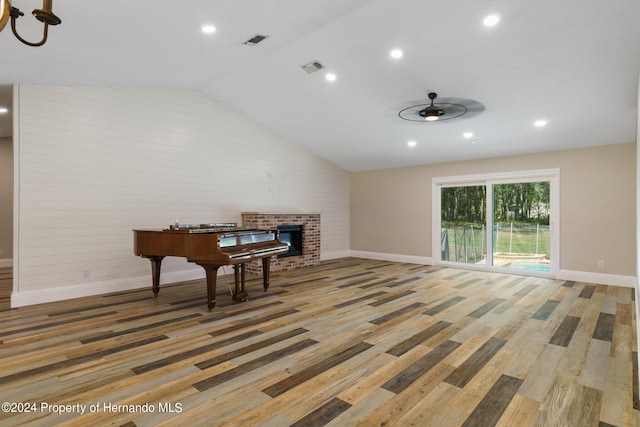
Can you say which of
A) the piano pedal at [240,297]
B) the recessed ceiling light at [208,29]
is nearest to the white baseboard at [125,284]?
the piano pedal at [240,297]

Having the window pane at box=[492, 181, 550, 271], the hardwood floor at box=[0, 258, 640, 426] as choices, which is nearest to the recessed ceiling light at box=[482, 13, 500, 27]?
the hardwood floor at box=[0, 258, 640, 426]

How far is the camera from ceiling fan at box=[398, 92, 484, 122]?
4.46m

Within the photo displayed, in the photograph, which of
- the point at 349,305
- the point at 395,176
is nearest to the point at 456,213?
the point at 395,176

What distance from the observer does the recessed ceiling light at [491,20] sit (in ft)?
10.6

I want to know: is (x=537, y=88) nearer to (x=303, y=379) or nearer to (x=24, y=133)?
(x=303, y=379)

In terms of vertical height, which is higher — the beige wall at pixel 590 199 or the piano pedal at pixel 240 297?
the beige wall at pixel 590 199

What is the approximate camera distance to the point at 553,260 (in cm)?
607

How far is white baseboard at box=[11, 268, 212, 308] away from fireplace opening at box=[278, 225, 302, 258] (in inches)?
72.0

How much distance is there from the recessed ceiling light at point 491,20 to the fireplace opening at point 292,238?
4.86 m

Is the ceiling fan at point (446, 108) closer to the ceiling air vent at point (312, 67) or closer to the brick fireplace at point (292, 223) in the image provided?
the ceiling air vent at point (312, 67)

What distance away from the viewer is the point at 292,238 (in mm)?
7293

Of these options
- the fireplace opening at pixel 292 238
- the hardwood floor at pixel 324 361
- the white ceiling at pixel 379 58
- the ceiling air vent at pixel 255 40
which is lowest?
the hardwood floor at pixel 324 361

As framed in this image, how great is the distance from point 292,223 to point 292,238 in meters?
0.38

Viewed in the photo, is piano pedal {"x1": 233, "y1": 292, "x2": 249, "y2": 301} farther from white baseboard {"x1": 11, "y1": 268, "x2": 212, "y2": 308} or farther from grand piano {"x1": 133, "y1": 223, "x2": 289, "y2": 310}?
white baseboard {"x1": 11, "y1": 268, "x2": 212, "y2": 308}
